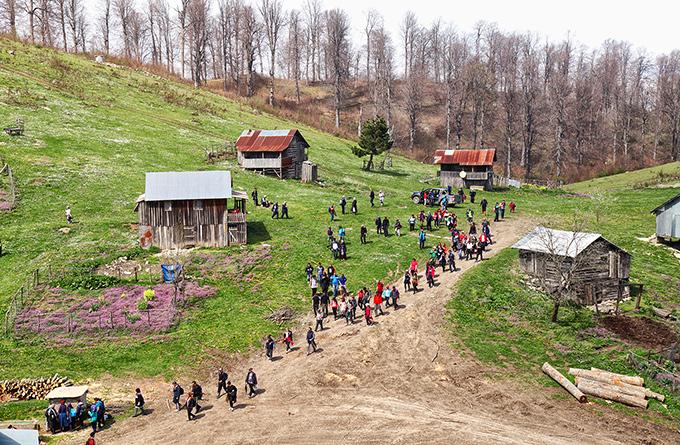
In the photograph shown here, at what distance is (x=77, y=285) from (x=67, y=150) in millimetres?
32600

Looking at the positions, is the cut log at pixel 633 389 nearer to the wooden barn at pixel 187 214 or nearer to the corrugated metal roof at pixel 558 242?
the corrugated metal roof at pixel 558 242

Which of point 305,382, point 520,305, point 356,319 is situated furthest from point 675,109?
point 305,382

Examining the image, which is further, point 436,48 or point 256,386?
point 436,48

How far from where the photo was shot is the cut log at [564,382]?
25.3 m

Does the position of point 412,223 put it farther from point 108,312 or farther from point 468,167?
point 468,167

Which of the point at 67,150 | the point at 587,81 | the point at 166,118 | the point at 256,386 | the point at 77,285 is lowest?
the point at 256,386

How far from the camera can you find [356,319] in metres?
34.0

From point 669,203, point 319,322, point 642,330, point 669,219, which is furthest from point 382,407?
point 669,203

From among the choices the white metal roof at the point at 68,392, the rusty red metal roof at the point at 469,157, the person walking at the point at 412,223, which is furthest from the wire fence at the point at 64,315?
the rusty red metal roof at the point at 469,157

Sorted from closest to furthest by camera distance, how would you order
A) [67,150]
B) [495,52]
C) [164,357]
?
[164,357], [67,150], [495,52]

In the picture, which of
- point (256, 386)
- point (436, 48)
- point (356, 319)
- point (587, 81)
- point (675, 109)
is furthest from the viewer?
point (436, 48)

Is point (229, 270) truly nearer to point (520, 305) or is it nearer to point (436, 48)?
point (520, 305)

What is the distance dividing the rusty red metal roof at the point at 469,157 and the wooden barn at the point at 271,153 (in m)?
20.7

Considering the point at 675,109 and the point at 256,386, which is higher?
the point at 675,109
